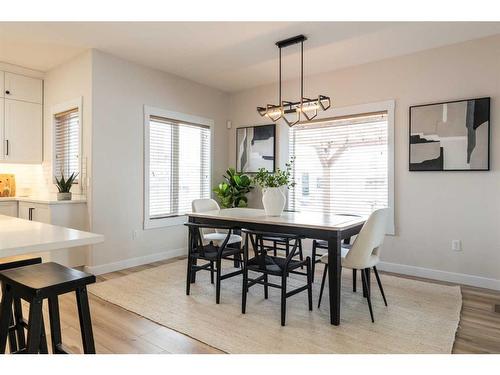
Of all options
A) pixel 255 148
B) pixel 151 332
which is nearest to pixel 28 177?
pixel 255 148

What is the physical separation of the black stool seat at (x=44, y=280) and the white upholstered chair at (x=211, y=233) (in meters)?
2.09

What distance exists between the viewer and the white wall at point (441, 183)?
11.4 feet

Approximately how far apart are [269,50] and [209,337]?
122 inches

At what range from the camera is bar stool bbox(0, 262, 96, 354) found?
1.45 meters

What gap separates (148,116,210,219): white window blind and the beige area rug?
53.2 inches

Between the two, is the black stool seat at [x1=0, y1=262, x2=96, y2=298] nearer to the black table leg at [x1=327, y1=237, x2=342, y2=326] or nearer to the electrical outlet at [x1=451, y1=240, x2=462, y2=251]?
the black table leg at [x1=327, y1=237, x2=342, y2=326]

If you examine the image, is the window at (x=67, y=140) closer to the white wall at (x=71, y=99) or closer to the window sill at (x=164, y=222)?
the white wall at (x=71, y=99)

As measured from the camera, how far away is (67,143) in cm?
442

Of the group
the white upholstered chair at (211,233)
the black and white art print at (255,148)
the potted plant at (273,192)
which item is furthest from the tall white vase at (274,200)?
the black and white art print at (255,148)

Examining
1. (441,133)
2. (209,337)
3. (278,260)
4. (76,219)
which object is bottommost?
(209,337)

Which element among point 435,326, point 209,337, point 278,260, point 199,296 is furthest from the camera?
point 199,296
